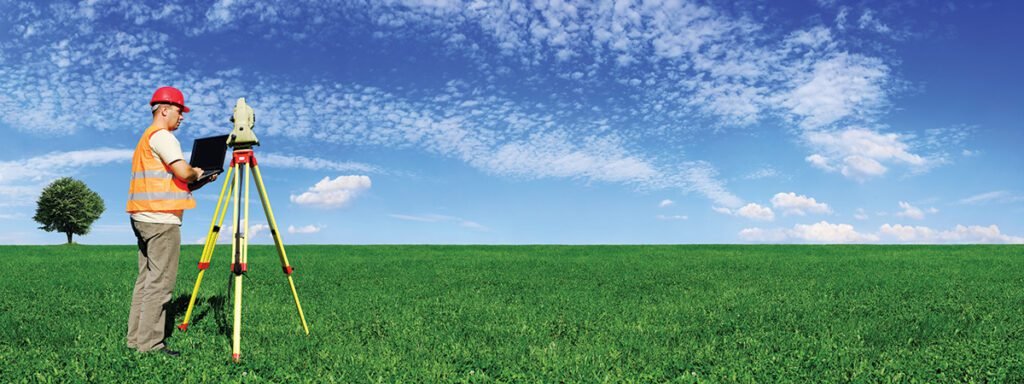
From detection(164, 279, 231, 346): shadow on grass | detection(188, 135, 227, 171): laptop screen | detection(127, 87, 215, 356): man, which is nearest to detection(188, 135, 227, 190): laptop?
detection(188, 135, 227, 171): laptop screen

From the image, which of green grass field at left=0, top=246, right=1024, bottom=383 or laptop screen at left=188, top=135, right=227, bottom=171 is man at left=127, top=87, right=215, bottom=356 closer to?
laptop screen at left=188, top=135, right=227, bottom=171

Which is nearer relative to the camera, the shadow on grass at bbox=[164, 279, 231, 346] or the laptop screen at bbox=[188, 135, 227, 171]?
the laptop screen at bbox=[188, 135, 227, 171]

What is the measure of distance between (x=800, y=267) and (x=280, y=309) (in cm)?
1634

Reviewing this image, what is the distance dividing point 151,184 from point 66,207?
74.4m

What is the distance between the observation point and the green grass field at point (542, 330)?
7613 mm

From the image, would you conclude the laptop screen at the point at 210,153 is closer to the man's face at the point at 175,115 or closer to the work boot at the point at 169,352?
the man's face at the point at 175,115

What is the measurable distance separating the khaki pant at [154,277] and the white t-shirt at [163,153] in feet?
0.23

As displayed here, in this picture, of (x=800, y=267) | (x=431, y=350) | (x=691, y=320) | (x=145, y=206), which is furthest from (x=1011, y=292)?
(x=145, y=206)

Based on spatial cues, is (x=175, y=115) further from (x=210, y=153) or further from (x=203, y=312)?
(x=203, y=312)

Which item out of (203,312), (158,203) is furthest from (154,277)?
(203,312)

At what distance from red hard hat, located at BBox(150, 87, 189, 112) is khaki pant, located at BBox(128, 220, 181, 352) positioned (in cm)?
147

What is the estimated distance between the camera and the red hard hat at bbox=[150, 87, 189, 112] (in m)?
7.75

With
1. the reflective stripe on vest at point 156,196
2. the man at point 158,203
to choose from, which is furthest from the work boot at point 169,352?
the reflective stripe on vest at point 156,196

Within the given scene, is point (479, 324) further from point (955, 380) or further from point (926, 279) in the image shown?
point (926, 279)
